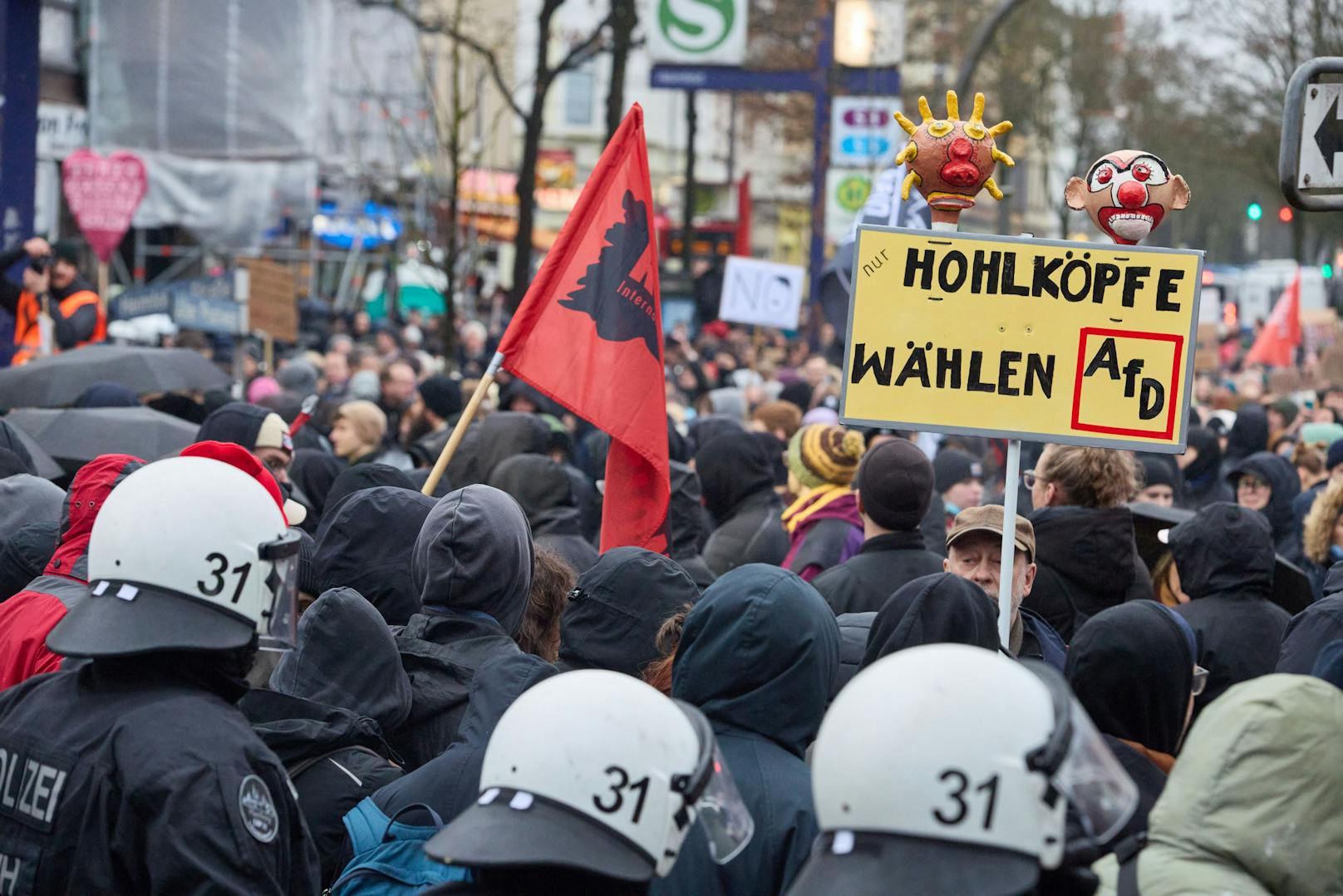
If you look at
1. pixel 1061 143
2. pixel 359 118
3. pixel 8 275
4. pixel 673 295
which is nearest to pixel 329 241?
pixel 359 118

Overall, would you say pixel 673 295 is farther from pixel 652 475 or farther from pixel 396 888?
pixel 396 888

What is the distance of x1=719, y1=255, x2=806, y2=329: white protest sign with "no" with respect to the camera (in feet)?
56.4

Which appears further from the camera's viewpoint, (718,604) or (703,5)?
(703,5)

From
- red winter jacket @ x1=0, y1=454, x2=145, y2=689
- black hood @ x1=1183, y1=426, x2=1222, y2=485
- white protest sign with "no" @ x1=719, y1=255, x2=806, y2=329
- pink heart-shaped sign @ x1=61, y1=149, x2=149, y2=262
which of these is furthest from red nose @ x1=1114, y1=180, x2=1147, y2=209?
white protest sign with "no" @ x1=719, y1=255, x2=806, y2=329

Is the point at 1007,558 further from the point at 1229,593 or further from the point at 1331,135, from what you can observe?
the point at 1229,593

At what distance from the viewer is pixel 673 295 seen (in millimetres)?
30031

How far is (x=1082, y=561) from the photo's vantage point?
17.4ft

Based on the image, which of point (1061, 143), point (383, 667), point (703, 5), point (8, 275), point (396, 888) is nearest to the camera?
point (396, 888)

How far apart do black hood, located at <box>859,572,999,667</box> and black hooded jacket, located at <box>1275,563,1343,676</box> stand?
1.19 m

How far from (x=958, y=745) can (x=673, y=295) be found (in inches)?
1108

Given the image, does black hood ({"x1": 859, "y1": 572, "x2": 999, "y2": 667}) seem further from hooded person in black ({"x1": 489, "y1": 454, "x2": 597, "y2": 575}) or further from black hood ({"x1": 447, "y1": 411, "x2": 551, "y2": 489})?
black hood ({"x1": 447, "y1": 411, "x2": 551, "y2": 489})

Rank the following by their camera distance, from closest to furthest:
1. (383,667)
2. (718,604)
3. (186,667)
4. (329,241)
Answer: (186,667), (718,604), (383,667), (329,241)

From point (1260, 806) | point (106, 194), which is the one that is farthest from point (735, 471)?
point (106, 194)

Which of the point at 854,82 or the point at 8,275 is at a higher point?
the point at 854,82
